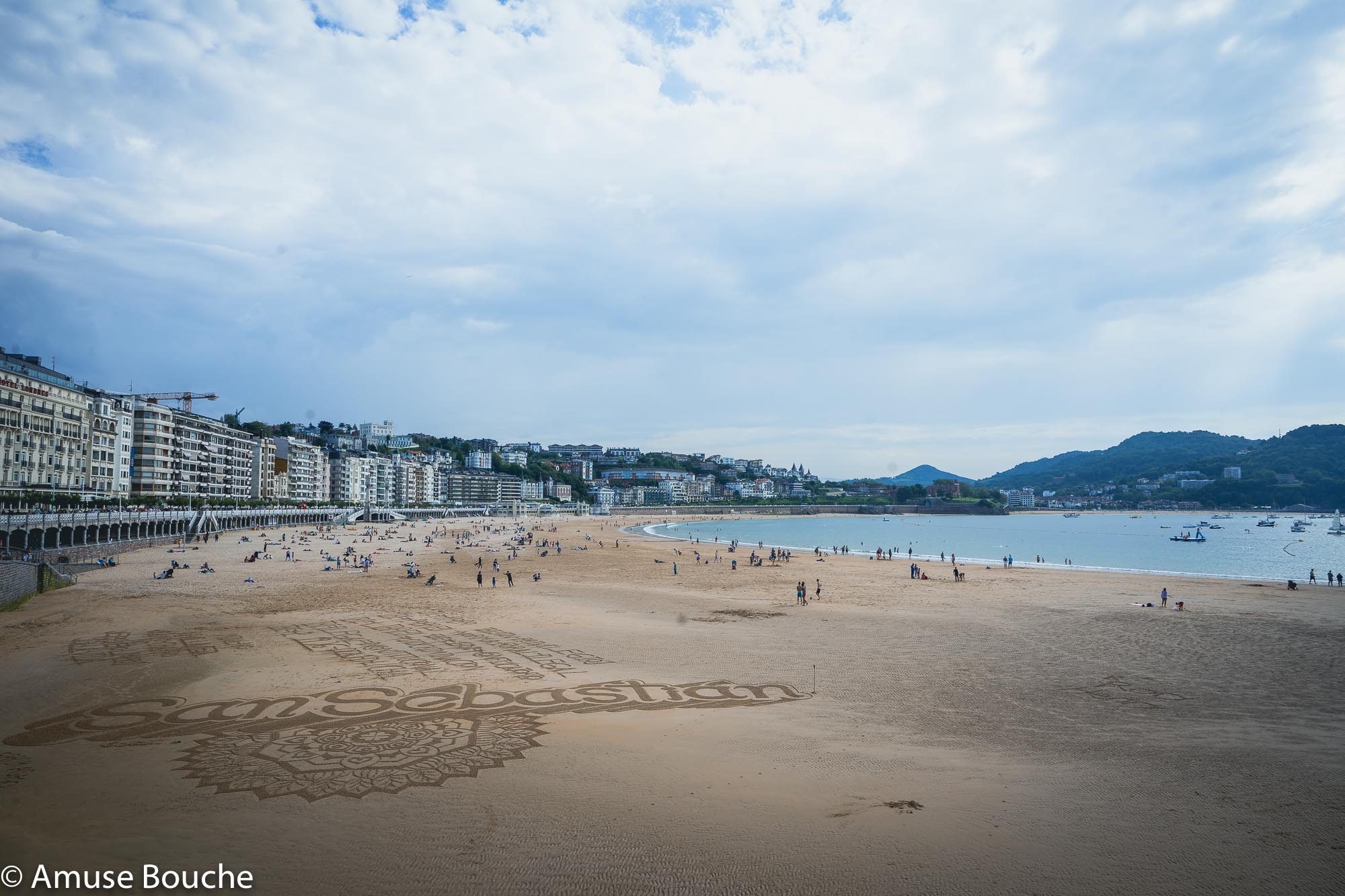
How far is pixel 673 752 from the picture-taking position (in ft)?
34.4

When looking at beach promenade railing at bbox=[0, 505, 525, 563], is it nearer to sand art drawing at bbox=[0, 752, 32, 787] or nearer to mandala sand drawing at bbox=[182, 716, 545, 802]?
sand art drawing at bbox=[0, 752, 32, 787]

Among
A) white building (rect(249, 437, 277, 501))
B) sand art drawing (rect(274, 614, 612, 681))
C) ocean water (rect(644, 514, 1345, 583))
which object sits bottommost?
ocean water (rect(644, 514, 1345, 583))

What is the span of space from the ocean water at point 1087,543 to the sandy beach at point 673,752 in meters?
27.9

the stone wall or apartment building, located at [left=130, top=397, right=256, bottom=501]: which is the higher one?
apartment building, located at [left=130, top=397, right=256, bottom=501]

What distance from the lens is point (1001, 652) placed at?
18797 millimetres

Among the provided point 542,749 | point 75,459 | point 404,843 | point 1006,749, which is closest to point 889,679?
point 1006,749

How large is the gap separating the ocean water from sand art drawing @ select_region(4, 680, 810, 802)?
38.2 metres

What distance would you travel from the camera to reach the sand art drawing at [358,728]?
9.28 metres

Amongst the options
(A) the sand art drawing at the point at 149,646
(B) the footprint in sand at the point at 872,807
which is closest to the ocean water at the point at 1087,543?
(B) the footprint in sand at the point at 872,807

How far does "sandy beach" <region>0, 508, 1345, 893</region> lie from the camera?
23.7ft

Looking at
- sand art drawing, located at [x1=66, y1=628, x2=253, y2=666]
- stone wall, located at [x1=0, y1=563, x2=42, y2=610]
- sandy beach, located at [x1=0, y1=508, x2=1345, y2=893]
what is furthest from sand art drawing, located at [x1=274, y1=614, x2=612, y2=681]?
stone wall, located at [x1=0, y1=563, x2=42, y2=610]

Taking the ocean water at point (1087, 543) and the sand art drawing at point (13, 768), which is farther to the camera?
the ocean water at point (1087, 543)

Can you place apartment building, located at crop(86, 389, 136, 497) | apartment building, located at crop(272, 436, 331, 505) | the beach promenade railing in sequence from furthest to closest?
apartment building, located at crop(272, 436, 331, 505) → apartment building, located at crop(86, 389, 136, 497) → the beach promenade railing

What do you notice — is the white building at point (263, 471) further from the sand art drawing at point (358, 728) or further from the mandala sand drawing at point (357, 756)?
the mandala sand drawing at point (357, 756)
